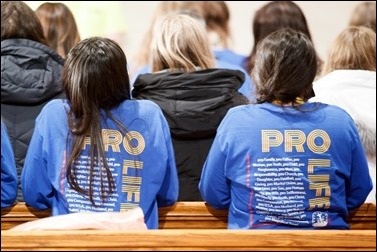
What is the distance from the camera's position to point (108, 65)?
296cm

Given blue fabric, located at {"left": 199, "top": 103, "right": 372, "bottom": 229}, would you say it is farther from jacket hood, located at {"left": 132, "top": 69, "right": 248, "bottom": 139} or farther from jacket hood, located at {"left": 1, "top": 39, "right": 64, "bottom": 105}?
jacket hood, located at {"left": 1, "top": 39, "right": 64, "bottom": 105}

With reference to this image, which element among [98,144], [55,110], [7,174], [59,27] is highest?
[59,27]

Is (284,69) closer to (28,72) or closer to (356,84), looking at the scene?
(356,84)

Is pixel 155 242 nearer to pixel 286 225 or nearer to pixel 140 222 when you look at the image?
pixel 140 222

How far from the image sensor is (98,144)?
2.92 m

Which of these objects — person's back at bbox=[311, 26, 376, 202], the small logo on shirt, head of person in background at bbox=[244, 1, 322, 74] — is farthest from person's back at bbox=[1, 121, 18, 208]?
head of person in background at bbox=[244, 1, 322, 74]

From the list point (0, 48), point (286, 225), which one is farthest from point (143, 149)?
point (0, 48)

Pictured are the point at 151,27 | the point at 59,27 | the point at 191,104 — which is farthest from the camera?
the point at 151,27

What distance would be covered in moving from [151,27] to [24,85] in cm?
162

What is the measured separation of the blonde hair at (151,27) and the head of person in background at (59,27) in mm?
697

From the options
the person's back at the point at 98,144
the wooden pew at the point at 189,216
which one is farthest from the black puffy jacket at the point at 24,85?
the person's back at the point at 98,144

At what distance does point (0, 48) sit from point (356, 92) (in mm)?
1410

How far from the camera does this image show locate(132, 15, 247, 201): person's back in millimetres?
3562

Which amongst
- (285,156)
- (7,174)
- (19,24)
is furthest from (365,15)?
(7,174)
